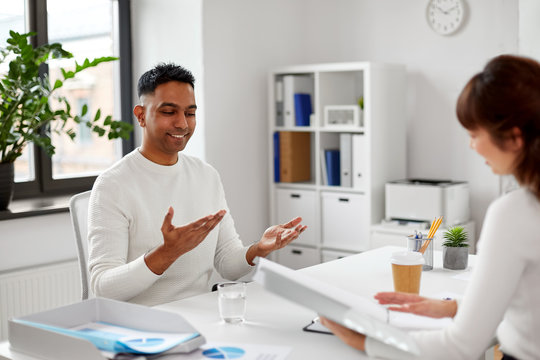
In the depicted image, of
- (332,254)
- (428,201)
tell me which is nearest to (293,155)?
(332,254)

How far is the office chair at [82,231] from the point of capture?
7.12 feet

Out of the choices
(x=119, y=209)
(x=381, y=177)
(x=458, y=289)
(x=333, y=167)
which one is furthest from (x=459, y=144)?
(x=119, y=209)

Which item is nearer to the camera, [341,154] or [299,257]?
[341,154]

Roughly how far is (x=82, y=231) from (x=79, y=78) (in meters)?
1.68

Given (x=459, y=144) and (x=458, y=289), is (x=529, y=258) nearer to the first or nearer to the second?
(x=458, y=289)

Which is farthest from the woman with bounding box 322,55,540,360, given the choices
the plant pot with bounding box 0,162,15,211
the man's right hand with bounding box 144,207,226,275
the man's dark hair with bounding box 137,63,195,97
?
the plant pot with bounding box 0,162,15,211

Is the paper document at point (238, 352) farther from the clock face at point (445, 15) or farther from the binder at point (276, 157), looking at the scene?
the clock face at point (445, 15)

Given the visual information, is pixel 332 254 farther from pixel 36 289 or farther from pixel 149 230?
pixel 149 230

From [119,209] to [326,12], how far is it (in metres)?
2.90

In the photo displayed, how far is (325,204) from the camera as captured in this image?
408 centimetres

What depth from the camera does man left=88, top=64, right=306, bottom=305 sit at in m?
1.94

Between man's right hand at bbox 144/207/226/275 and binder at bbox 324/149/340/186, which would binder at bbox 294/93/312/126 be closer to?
binder at bbox 324/149/340/186

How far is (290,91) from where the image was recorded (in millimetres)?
4141

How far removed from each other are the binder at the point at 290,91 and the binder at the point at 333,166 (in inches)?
12.8
